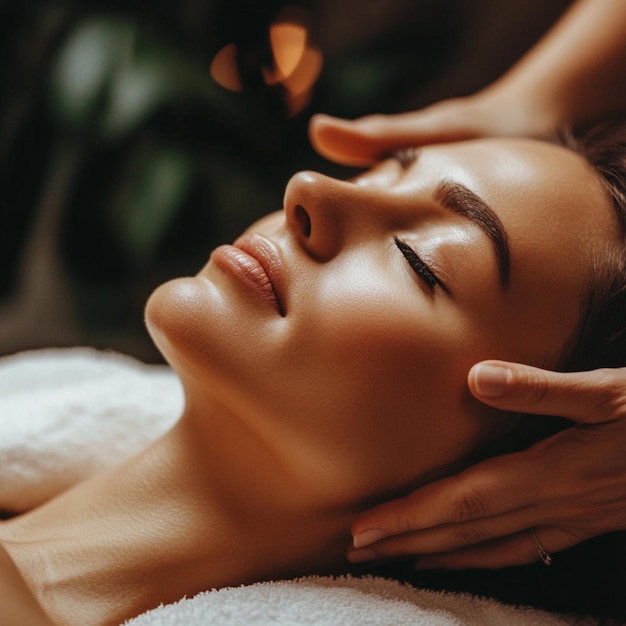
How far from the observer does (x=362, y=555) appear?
870mm

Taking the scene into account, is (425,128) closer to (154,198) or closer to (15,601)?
(154,198)

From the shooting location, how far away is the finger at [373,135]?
1245 millimetres

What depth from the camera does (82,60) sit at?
61.7 inches

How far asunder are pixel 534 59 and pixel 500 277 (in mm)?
773

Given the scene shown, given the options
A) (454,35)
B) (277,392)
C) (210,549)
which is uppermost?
(454,35)

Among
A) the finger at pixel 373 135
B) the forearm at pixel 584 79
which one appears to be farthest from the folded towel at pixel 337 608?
the forearm at pixel 584 79

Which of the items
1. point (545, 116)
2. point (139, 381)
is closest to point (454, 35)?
point (545, 116)

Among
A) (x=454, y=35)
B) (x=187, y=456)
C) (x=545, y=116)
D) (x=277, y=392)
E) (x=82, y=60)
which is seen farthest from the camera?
(x=454, y=35)

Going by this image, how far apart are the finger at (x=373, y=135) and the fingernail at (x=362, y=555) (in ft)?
2.22

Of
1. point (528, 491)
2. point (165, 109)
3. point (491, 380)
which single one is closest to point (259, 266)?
point (491, 380)

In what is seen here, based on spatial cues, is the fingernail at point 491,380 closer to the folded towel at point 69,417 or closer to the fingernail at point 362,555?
the fingernail at point 362,555

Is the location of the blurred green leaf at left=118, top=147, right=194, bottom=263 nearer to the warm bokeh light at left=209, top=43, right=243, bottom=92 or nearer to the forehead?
the warm bokeh light at left=209, top=43, right=243, bottom=92

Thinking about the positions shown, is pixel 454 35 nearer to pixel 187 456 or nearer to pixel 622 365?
pixel 622 365

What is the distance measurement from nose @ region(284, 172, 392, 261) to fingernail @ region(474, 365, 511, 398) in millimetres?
209
